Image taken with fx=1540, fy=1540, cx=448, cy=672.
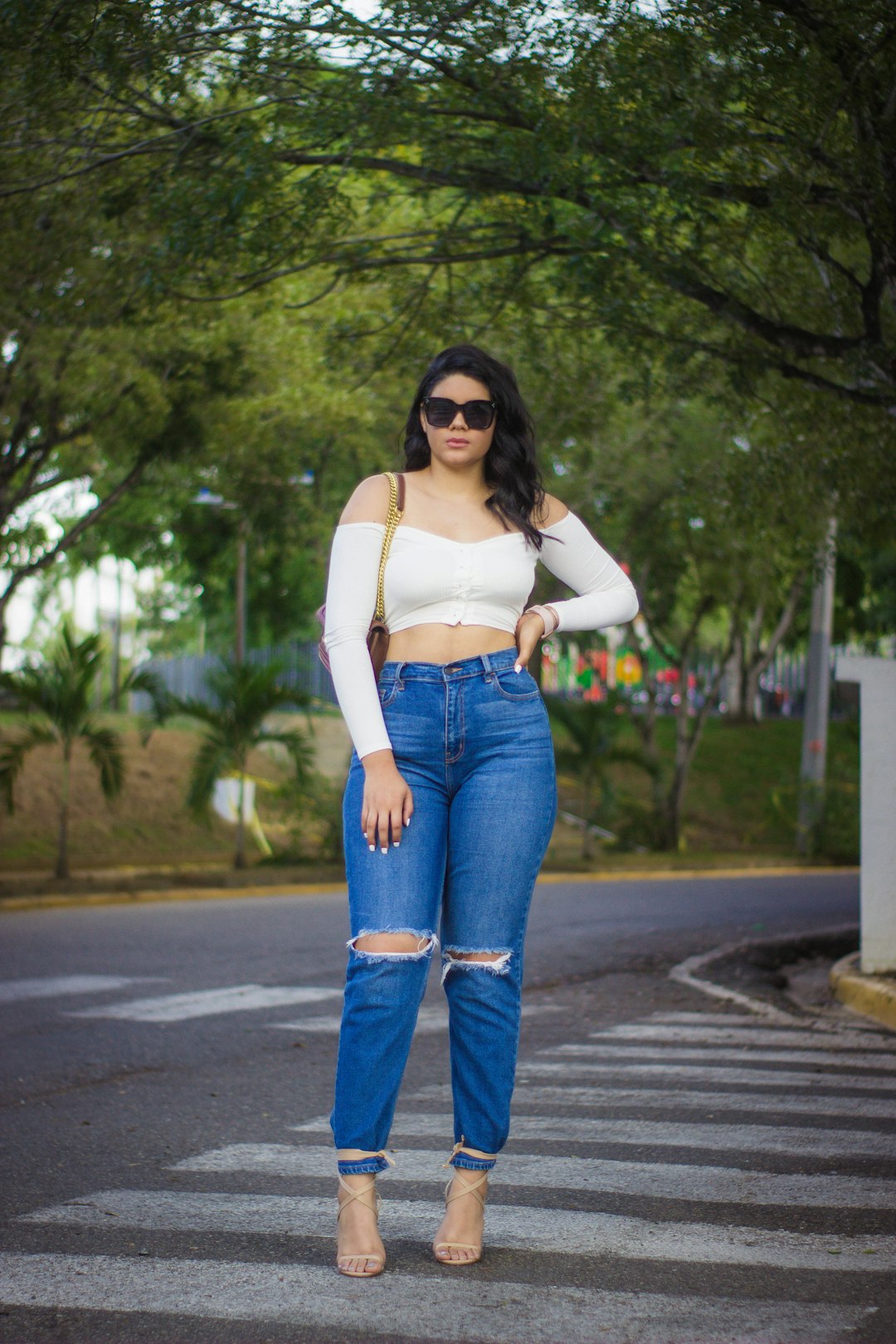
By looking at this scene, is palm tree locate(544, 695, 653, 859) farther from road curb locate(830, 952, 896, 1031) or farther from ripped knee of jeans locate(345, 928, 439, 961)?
ripped knee of jeans locate(345, 928, 439, 961)

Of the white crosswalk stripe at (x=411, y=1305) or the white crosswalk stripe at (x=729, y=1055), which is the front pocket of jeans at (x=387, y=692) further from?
the white crosswalk stripe at (x=729, y=1055)

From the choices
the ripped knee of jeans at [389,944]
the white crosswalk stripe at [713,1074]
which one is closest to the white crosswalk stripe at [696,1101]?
the white crosswalk stripe at [713,1074]

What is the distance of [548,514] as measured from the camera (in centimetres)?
392

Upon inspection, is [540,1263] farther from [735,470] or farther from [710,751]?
[710,751]

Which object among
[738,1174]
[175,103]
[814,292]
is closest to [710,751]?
[814,292]

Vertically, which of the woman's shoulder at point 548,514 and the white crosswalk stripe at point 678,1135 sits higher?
the woman's shoulder at point 548,514

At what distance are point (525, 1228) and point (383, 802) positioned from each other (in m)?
1.24

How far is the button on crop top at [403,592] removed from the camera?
139 inches

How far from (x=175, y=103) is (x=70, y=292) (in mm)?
3031

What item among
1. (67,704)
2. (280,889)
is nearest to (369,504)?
(67,704)

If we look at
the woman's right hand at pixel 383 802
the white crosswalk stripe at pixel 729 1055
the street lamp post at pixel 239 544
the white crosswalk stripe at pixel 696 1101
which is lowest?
the white crosswalk stripe at pixel 729 1055

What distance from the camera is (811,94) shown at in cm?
765

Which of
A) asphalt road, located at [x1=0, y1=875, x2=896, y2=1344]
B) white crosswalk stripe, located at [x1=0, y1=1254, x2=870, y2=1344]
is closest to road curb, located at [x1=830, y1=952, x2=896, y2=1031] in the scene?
asphalt road, located at [x1=0, y1=875, x2=896, y2=1344]

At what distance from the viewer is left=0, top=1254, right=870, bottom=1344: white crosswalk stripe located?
3.08m
